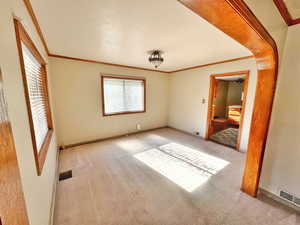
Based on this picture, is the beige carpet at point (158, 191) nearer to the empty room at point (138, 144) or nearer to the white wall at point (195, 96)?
the empty room at point (138, 144)

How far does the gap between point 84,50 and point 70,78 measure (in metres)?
0.91

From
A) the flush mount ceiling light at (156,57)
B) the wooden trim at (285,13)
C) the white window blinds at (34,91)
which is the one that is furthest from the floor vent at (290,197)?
the white window blinds at (34,91)

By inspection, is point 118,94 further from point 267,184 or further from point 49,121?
point 267,184

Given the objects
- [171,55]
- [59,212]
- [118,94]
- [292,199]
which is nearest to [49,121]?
[59,212]

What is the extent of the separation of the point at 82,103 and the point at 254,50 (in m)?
3.44

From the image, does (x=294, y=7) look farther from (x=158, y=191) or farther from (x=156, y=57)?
(x=158, y=191)

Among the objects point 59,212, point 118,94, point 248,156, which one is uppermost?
point 118,94

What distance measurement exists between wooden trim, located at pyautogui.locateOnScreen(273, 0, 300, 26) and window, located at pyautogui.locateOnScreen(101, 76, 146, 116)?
325 centimetres

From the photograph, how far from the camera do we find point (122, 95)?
12.8 ft

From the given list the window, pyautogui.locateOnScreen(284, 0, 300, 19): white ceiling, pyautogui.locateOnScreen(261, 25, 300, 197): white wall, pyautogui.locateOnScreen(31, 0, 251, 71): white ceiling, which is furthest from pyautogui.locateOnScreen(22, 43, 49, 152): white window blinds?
pyautogui.locateOnScreen(261, 25, 300, 197): white wall

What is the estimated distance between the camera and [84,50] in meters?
2.46

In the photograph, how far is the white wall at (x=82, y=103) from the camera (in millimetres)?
2924

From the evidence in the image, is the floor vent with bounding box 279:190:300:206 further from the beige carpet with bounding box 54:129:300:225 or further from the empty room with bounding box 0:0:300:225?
the beige carpet with bounding box 54:129:300:225

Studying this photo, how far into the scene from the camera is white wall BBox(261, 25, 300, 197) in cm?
143
